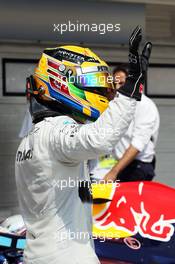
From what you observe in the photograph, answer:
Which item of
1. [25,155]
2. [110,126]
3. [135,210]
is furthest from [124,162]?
[110,126]

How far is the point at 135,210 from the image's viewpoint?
325cm

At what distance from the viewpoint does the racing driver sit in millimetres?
2092

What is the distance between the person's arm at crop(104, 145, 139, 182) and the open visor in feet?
7.91

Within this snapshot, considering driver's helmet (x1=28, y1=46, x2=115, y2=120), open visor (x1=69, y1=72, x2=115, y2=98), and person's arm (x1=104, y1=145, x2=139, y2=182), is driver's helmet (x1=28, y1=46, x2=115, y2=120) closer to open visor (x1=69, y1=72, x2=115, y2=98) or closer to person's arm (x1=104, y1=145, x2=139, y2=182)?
open visor (x1=69, y1=72, x2=115, y2=98)

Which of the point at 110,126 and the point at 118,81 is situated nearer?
the point at 110,126

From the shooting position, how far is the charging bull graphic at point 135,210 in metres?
3.21

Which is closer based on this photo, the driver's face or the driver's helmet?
the driver's helmet

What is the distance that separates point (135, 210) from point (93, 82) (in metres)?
1.27

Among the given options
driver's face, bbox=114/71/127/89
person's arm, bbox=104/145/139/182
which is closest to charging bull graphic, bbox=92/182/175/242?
driver's face, bbox=114/71/127/89

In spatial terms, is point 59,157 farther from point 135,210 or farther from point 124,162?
point 124,162

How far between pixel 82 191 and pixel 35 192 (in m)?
0.17

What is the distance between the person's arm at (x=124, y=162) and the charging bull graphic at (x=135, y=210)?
124 centimetres
